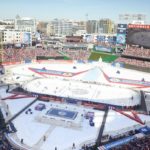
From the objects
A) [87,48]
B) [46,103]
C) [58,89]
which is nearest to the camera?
[46,103]

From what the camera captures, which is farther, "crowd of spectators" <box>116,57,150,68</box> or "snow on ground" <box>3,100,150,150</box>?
"crowd of spectators" <box>116,57,150,68</box>

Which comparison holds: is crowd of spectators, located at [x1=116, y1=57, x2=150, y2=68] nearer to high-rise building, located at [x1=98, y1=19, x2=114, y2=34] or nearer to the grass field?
the grass field

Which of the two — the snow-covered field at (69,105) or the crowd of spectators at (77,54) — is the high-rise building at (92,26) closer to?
the crowd of spectators at (77,54)

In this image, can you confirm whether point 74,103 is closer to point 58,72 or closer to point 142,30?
point 58,72

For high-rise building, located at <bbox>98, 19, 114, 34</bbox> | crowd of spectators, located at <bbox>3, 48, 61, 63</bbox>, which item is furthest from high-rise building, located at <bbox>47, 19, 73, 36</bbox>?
crowd of spectators, located at <bbox>3, 48, 61, 63</bbox>

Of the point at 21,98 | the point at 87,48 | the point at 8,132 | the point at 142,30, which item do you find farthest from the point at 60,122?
the point at 87,48

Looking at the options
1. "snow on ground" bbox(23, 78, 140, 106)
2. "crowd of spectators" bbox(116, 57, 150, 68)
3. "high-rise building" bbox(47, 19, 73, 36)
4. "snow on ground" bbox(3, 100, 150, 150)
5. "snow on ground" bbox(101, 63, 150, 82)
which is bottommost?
"snow on ground" bbox(3, 100, 150, 150)

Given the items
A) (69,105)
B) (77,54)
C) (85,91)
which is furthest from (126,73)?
(69,105)

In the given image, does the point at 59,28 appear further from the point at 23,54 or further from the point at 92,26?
the point at 23,54

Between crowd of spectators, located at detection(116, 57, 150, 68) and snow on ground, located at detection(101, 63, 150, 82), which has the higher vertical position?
crowd of spectators, located at detection(116, 57, 150, 68)

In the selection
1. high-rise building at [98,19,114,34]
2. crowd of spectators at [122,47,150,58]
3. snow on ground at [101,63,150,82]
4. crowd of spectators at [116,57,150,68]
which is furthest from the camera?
high-rise building at [98,19,114,34]

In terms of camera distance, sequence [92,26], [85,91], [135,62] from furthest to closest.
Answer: [92,26]
[135,62]
[85,91]
